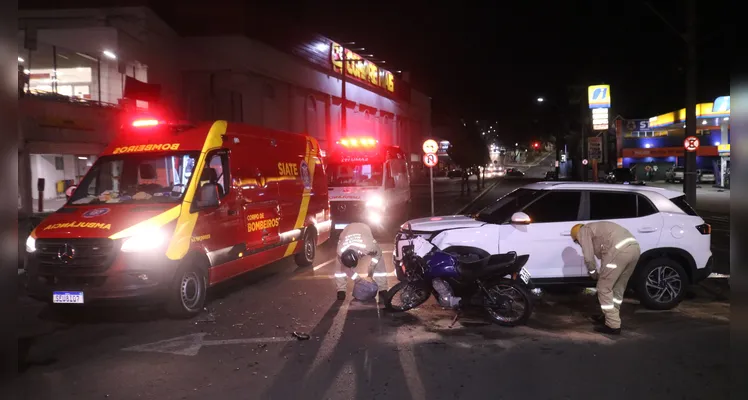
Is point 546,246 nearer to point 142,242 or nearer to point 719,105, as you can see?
point 142,242

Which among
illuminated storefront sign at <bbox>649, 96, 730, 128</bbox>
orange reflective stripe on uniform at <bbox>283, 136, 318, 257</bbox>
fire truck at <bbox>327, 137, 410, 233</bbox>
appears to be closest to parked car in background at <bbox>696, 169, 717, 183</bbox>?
illuminated storefront sign at <bbox>649, 96, 730, 128</bbox>

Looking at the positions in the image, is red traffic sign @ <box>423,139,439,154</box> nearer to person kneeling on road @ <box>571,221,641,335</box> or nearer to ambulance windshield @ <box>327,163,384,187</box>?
ambulance windshield @ <box>327,163,384,187</box>

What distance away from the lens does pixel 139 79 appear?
25.8 m

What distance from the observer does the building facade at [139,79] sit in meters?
20.5

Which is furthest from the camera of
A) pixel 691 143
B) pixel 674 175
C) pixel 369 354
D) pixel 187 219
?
pixel 674 175

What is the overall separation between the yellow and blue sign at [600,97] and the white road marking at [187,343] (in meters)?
34.4

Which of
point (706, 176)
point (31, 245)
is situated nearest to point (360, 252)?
point (31, 245)

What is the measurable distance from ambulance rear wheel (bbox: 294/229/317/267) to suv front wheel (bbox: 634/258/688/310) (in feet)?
20.6

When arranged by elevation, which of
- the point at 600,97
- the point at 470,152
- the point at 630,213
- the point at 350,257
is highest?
the point at 600,97

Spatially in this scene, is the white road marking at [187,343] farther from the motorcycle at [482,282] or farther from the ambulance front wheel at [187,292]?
the motorcycle at [482,282]

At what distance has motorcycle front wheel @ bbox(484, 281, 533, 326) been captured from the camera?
676cm

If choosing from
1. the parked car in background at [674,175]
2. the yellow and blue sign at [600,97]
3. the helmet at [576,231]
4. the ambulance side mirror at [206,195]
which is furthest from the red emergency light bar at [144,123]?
the parked car in background at [674,175]

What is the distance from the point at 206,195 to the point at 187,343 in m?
2.08

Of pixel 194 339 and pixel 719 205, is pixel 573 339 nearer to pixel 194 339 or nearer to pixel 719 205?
pixel 194 339
